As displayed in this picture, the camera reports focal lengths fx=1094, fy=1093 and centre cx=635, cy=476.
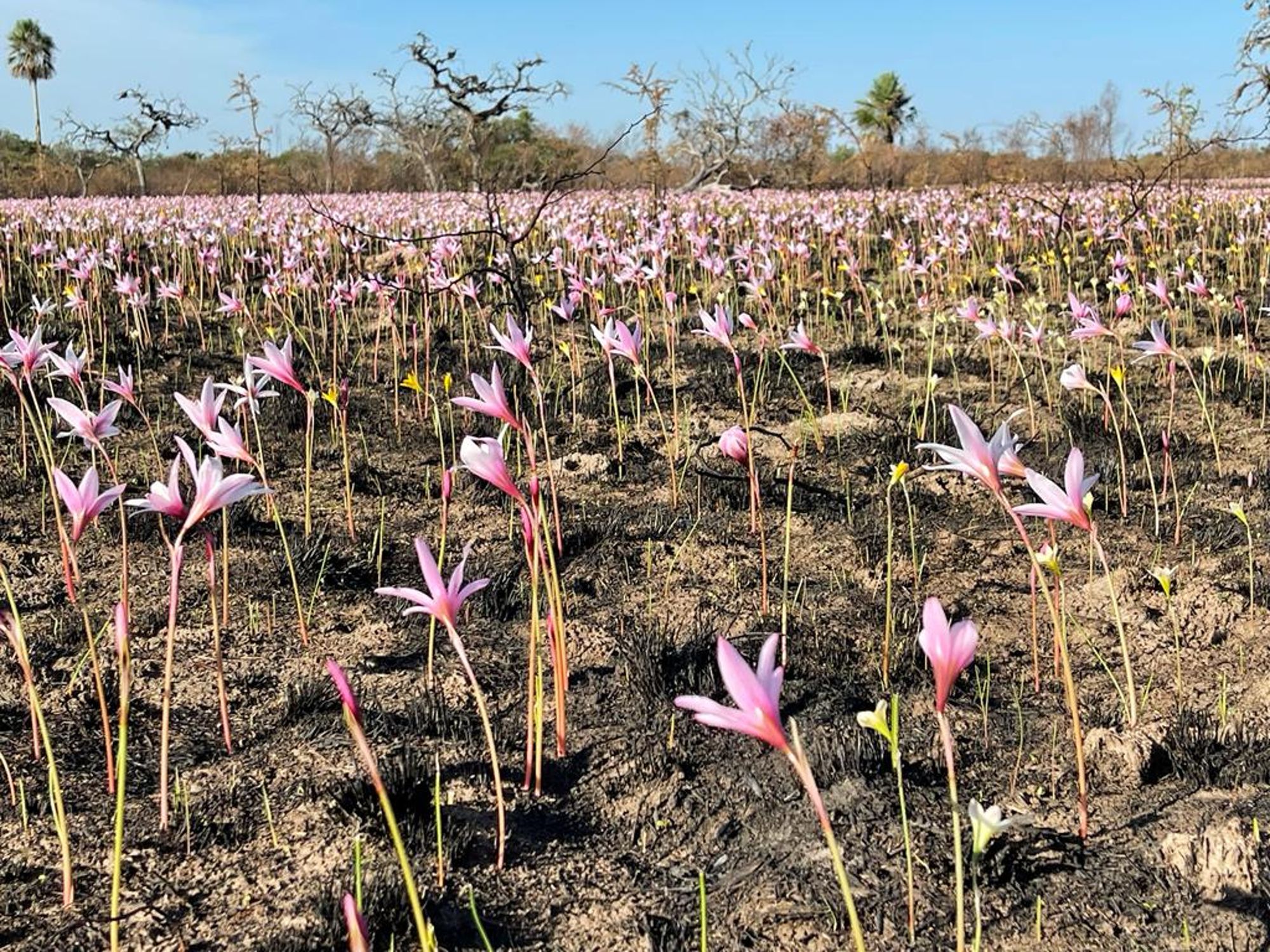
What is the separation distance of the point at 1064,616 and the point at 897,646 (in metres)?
0.52

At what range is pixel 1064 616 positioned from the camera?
3148 mm

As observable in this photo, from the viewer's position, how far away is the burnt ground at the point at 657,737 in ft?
6.52

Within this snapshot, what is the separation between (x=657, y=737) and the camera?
2578 millimetres

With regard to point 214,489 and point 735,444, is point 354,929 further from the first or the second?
point 735,444

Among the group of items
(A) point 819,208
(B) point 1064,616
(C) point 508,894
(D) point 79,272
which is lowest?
(C) point 508,894

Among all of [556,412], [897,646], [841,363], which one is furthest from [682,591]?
[841,363]

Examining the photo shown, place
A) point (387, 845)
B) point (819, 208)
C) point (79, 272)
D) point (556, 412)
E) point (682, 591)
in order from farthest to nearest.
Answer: point (819, 208), point (79, 272), point (556, 412), point (682, 591), point (387, 845)

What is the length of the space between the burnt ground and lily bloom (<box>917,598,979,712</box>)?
2.10ft

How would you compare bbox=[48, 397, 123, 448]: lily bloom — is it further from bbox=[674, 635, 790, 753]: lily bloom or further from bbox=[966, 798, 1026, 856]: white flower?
bbox=[966, 798, 1026, 856]: white flower

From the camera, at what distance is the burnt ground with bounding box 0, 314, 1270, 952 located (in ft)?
6.52

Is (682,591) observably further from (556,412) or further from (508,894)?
(556,412)

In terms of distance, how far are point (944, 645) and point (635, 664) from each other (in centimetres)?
145

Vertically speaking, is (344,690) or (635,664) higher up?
(344,690)

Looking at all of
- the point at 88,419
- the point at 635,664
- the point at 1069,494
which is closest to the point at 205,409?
the point at 88,419
